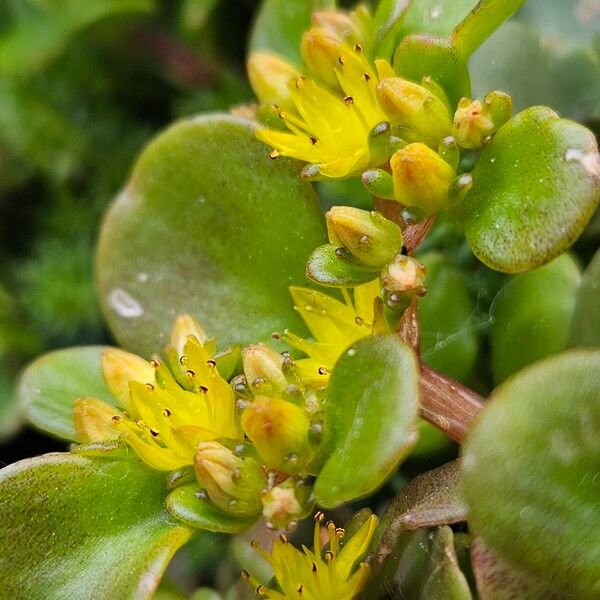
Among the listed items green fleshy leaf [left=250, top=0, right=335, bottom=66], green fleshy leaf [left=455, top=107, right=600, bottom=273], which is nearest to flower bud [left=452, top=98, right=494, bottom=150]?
green fleshy leaf [left=455, top=107, right=600, bottom=273]

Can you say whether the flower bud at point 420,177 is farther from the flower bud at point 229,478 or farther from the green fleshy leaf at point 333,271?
the flower bud at point 229,478

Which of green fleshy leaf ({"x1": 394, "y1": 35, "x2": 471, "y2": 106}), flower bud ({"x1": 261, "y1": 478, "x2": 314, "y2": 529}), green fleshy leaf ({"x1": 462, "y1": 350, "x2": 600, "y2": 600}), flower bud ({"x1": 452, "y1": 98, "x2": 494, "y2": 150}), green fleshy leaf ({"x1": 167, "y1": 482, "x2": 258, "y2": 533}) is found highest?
green fleshy leaf ({"x1": 394, "y1": 35, "x2": 471, "y2": 106})

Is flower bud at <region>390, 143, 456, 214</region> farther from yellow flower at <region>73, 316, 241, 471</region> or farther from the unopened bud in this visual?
yellow flower at <region>73, 316, 241, 471</region>

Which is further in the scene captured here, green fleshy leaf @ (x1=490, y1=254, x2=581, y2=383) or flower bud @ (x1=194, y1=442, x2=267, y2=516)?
green fleshy leaf @ (x1=490, y1=254, x2=581, y2=383)

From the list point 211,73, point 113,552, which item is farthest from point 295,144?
point 211,73

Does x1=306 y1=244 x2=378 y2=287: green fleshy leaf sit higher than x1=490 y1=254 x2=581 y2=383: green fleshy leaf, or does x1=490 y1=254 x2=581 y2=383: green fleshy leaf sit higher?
x1=306 y1=244 x2=378 y2=287: green fleshy leaf

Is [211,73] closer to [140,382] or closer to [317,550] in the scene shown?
[140,382]

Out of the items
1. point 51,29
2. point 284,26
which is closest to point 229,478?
point 284,26
